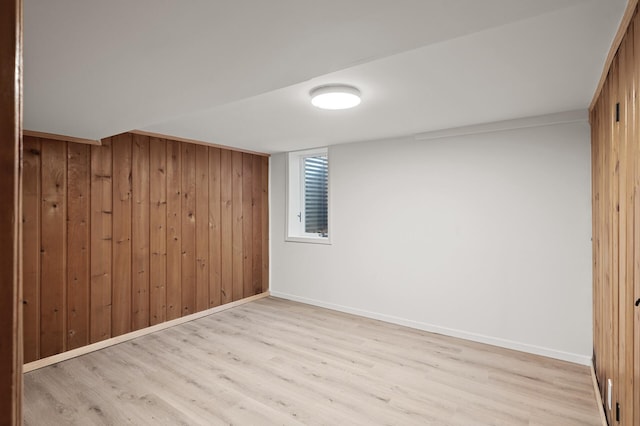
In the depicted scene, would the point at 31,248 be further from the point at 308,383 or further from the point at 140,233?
the point at 308,383

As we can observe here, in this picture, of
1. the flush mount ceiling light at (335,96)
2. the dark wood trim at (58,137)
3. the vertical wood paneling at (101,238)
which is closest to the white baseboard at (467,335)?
the vertical wood paneling at (101,238)

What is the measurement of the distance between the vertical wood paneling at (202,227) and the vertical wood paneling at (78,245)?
121 cm

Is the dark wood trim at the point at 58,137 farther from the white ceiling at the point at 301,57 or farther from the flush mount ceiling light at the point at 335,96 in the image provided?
the flush mount ceiling light at the point at 335,96

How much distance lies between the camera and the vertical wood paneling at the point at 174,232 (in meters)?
4.01

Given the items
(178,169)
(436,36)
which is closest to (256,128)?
(178,169)

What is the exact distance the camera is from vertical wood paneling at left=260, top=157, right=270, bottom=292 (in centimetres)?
525

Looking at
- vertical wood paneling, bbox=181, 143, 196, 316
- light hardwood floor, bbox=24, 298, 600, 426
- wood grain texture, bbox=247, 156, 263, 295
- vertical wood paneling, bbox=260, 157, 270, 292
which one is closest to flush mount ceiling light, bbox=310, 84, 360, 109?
light hardwood floor, bbox=24, 298, 600, 426

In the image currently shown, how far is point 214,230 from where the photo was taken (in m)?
4.51

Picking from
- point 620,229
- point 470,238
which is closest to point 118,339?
point 470,238

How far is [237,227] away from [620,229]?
162 inches

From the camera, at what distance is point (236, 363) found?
3029 millimetres

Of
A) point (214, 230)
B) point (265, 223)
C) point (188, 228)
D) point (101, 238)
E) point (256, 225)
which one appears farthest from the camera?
point (265, 223)

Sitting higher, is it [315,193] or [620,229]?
[315,193]

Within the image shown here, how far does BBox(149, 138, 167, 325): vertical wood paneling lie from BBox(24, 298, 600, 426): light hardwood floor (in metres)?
0.36
